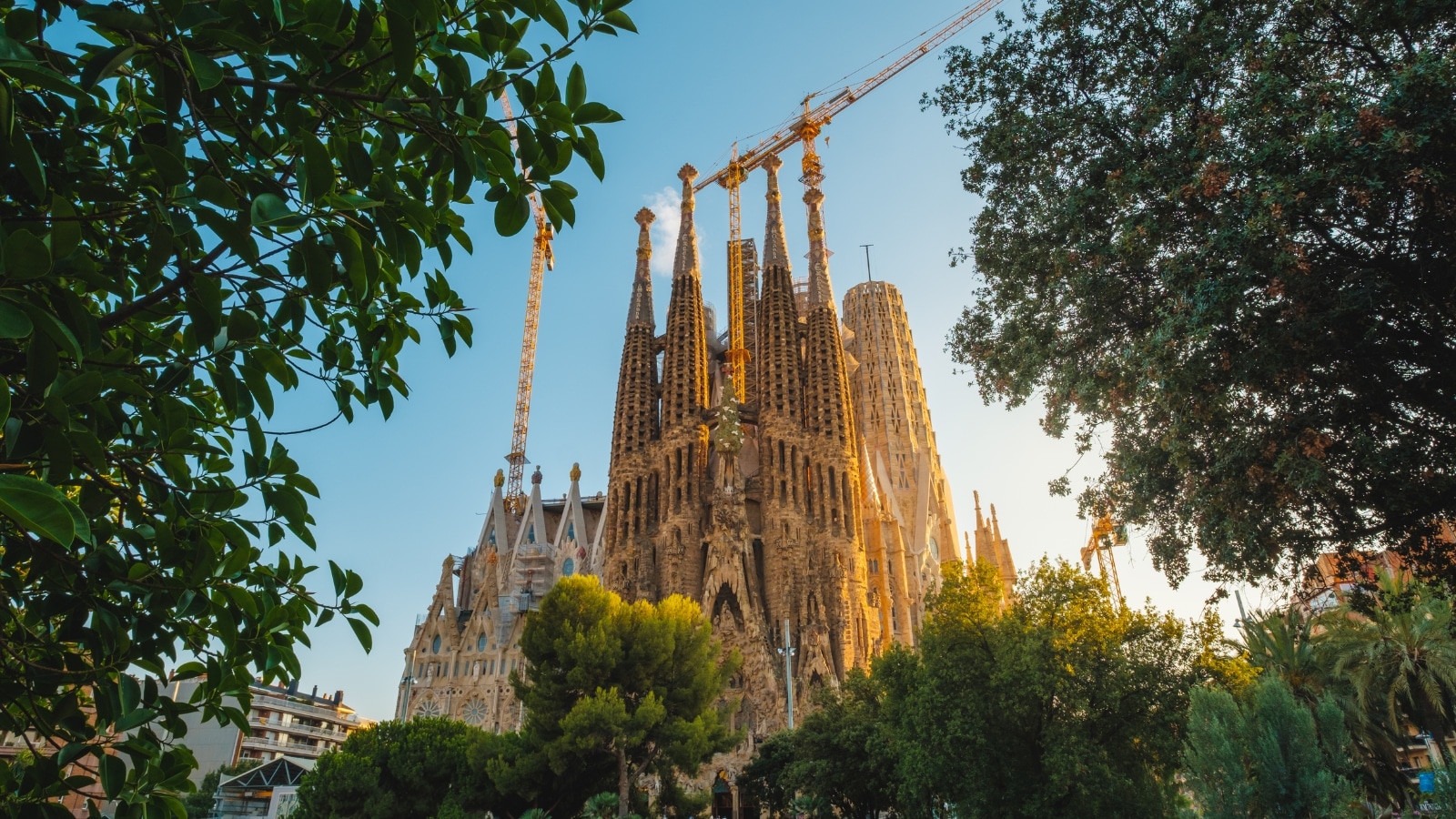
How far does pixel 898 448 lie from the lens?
52906 millimetres

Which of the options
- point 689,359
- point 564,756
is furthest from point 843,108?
point 564,756

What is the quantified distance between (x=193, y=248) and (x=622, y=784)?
20.4 metres

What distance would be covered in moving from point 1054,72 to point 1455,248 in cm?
562

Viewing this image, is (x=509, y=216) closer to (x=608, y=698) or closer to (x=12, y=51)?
(x=12, y=51)

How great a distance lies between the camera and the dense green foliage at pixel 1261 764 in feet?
41.6

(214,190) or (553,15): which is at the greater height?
(553,15)

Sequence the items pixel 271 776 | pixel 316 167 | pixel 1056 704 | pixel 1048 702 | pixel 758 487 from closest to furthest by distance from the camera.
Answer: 1. pixel 316 167
2. pixel 1048 702
3. pixel 1056 704
4. pixel 271 776
5. pixel 758 487

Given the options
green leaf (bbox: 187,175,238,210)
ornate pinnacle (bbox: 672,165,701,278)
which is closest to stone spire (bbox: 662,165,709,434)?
ornate pinnacle (bbox: 672,165,701,278)

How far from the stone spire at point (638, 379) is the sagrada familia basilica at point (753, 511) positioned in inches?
3.9

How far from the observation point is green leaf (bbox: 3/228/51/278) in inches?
81.1

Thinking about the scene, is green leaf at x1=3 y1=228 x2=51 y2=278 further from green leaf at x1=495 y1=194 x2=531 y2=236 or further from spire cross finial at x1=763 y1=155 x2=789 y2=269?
spire cross finial at x1=763 y1=155 x2=789 y2=269

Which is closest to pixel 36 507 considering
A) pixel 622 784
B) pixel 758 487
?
pixel 622 784

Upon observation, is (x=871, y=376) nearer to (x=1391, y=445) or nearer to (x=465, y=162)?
(x=1391, y=445)

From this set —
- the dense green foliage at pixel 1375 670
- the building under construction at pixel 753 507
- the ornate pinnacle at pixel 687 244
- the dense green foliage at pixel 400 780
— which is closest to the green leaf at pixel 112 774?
the dense green foliage at pixel 1375 670
